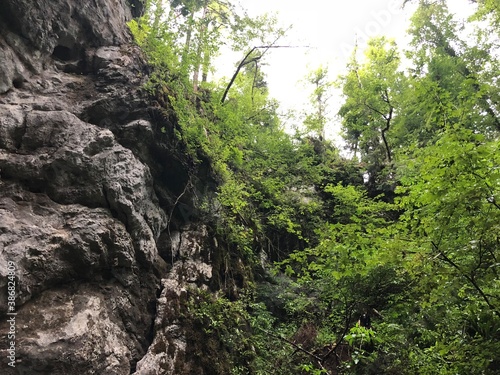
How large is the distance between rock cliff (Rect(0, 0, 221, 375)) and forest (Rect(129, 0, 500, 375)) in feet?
2.17

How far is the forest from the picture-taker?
3.53m

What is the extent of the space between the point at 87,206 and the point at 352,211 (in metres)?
8.99

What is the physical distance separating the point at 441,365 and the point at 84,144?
21.3 feet

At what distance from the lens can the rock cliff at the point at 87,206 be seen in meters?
4.45

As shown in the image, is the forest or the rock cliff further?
the rock cliff

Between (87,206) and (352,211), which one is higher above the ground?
(352,211)

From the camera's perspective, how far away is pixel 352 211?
39.1 ft

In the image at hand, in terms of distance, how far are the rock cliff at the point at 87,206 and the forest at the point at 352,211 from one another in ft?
2.17

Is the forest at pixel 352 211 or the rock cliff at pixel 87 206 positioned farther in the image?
the rock cliff at pixel 87 206

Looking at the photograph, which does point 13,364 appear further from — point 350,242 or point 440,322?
point 440,322

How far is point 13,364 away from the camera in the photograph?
3.83 m

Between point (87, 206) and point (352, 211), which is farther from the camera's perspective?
point (352, 211)

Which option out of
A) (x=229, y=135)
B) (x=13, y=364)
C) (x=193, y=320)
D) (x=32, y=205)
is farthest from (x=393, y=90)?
(x=13, y=364)

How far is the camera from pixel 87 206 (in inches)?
226
